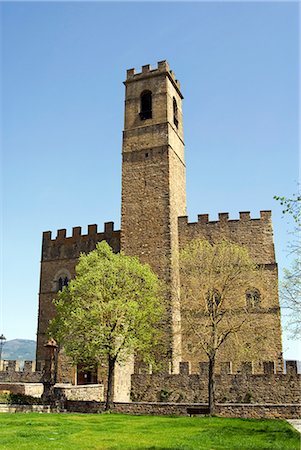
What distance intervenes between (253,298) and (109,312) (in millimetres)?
8742

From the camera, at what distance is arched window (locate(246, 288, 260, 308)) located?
2555 centimetres

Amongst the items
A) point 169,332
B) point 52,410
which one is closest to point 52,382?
point 52,410

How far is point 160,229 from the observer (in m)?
28.2

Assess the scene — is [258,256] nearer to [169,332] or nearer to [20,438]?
[169,332]

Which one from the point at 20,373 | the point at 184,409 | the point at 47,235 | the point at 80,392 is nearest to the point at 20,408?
the point at 80,392

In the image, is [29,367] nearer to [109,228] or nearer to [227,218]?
[109,228]

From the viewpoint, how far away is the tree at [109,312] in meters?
20.5

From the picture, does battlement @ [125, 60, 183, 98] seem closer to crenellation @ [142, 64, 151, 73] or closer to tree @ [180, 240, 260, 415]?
crenellation @ [142, 64, 151, 73]

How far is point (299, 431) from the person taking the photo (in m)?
12.8

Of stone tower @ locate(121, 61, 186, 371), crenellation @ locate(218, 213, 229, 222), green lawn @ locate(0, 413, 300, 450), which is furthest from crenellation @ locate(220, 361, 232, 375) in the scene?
crenellation @ locate(218, 213, 229, 222)

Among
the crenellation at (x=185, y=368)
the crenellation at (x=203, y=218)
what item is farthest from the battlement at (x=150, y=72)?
the crenellation at (x=185, y=368)

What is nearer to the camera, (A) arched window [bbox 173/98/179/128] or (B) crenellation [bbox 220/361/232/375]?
(B) crenellation [bbox 220/361/232/375]

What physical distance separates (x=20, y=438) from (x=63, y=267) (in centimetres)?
2203

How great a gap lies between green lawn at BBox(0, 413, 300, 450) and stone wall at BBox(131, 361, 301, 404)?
6.06m
